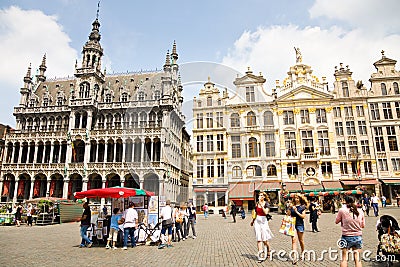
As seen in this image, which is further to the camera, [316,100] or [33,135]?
[33,135]

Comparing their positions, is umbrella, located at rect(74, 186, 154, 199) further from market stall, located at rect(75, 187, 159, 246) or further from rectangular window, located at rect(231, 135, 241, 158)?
rectangular window, located at rect(231, 135, 241, 158)

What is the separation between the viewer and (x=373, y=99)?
1481 inches

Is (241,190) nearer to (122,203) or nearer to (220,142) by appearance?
(220,142)

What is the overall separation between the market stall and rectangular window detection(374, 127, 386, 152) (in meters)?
34.1

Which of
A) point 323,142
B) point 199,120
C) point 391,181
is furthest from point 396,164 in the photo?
point 199,120

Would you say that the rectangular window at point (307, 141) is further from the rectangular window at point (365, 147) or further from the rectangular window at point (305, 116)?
the rectangular window at point (365, 147)

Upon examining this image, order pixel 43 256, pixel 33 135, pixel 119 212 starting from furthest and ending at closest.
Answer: pixel 33 135 < pixel 119 212 < pixel 43 256

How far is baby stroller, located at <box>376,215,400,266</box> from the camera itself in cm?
697

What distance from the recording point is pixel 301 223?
8.50 meters

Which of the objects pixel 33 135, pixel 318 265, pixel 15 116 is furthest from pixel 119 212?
pixel 15 116

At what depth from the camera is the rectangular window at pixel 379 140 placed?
36.3 meters

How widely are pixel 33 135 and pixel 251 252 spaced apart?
4269 centimetres

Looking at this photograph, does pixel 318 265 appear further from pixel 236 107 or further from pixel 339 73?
pixel 339 73

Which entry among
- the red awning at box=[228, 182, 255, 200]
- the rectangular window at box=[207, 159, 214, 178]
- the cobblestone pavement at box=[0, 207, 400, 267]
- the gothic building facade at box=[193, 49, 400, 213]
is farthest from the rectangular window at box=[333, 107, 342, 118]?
the cobblestone pavement at box=[0, 207, 400, 267]
